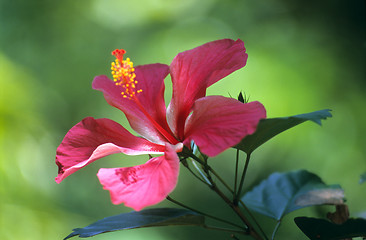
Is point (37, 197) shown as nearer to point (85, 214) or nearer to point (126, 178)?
point (85, 214)

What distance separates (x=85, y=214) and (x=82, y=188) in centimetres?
13

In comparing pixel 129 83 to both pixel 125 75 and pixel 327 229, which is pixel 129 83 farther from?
pixel 327 229

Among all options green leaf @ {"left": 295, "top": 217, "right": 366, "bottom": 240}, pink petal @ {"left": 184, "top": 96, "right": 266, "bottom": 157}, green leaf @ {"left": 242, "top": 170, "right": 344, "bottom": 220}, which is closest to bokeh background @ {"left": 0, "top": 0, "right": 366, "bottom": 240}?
green leaf @ {"left": 242, "top": 170, "right": 344, "bottom": 220}

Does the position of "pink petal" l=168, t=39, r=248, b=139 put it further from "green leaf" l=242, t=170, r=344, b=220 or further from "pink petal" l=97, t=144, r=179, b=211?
"green leaf" l=242, t=170, r=344, b=220

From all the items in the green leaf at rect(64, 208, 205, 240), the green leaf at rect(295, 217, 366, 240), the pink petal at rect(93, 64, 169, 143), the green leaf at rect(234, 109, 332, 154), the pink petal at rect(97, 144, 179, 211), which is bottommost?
the green leaf at rect(295, 217, 366, 240)

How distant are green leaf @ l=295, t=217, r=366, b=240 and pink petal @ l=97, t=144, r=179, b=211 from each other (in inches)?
8.8

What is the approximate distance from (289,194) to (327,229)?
0.30 m

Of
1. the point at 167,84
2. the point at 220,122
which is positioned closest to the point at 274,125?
the point at 220,122

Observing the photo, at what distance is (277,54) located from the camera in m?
2.09

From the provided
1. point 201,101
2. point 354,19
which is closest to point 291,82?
point 354,19

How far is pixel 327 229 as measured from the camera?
0.58 metres

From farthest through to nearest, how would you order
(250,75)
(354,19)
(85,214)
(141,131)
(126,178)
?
(354,19) → (250,75) → (85,214) → (141,131) → (126,178)

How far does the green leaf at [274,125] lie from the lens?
518mm

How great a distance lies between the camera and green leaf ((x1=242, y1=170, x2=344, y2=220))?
777 millimetres
